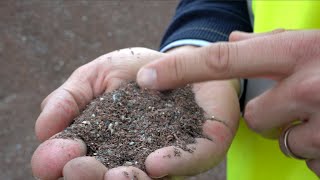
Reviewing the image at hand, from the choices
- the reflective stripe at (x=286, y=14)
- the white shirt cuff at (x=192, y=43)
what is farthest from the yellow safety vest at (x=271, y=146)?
the white shirt cuff at (x=192, y=43)

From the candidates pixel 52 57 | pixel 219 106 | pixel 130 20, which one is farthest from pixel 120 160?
pixel 130 20

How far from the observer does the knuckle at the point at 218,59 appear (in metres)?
0.79

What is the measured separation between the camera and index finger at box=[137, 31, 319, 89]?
2.60ft

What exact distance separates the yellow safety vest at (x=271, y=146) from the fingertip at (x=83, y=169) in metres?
0.43

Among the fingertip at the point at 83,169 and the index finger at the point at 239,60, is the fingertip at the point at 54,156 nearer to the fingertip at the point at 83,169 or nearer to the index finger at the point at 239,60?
the fingertip at the point at 83,169

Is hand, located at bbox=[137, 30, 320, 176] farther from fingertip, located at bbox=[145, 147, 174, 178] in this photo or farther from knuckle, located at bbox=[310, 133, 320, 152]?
fingertip, located at bbox=[145, 147, 174, 178]

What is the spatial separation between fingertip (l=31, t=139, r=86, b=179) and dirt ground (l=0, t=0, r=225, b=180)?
1.17 meters

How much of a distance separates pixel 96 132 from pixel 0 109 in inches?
53.3

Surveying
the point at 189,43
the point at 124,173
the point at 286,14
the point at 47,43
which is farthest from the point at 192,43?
the point at 47,43

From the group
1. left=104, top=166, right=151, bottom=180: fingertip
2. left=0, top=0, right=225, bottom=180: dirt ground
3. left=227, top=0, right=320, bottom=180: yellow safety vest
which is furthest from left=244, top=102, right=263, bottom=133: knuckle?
left=0, top=0, right=225, bottom=180: dirt ground

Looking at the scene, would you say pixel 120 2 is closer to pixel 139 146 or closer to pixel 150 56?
pixel 150 56

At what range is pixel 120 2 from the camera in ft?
8.93

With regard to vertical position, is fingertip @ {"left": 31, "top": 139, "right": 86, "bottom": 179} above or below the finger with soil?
above

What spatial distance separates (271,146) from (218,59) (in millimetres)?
Result: 362
